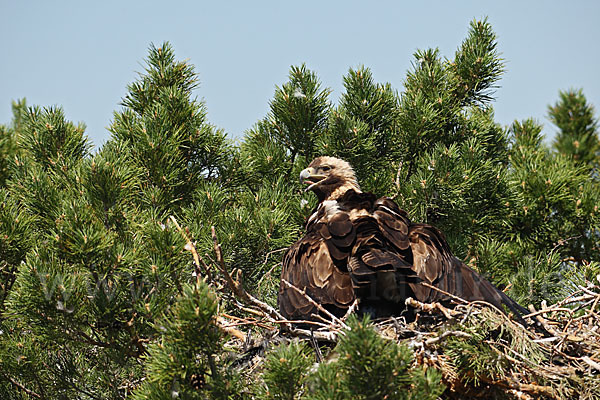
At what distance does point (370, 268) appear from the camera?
3.52 metres

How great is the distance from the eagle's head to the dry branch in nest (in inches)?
56.7

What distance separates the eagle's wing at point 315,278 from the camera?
3.74 m

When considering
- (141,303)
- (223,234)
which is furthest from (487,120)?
(141,303)

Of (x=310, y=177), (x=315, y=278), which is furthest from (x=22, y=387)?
(x=310, y=177)

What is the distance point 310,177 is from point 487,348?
2136 mm

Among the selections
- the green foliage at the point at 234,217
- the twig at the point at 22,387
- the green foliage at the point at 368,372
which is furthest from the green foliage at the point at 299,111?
the green foliage at the point at 368,372

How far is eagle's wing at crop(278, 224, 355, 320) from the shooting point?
3.74 m

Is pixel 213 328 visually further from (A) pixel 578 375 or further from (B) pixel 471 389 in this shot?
(A) pixel 578 375

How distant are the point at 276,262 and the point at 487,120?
6.37 ft

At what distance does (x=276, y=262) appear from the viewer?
4.62m

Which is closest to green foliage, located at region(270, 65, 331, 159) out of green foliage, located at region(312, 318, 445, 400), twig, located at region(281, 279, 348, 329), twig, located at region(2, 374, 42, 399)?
twig, located at region(281, 279, 348, 329)

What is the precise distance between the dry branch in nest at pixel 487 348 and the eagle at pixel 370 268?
142mm

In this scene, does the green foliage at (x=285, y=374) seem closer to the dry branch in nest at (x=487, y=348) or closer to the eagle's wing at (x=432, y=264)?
the dry branch in nest at (x=487, y=348)

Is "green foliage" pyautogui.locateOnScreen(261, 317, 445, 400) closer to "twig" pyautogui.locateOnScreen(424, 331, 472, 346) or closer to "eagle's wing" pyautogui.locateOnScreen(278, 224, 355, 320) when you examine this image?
"twig" pyautogui.locateOnScreen(424, 331, 472, 346)
